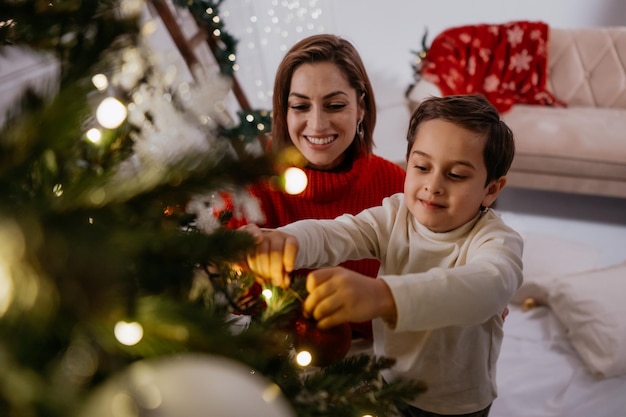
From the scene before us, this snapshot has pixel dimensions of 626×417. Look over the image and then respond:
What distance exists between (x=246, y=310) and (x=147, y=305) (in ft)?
0.71

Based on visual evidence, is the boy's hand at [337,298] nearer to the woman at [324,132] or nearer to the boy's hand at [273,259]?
the boy's hand at [273,259]

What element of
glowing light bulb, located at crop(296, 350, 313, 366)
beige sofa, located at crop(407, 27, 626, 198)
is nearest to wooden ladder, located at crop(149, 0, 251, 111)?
beige sofa, located at crop(407, 27, 626, 198)

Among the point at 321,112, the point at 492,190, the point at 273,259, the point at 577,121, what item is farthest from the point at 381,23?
the point at 273,259

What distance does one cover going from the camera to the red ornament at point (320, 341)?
0.58 m

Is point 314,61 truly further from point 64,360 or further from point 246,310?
point 64,360

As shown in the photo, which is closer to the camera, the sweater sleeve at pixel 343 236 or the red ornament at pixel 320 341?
the red ornament at pixel 320 341

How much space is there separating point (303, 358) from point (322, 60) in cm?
74

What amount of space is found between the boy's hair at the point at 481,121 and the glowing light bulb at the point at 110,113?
0.42 meters

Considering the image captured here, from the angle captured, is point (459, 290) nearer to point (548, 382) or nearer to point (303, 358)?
point (303, 358)

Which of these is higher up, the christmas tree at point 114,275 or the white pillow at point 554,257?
the christmas tree at point 114,275

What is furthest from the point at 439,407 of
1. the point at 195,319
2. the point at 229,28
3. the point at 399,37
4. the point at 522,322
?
the point at 399,37

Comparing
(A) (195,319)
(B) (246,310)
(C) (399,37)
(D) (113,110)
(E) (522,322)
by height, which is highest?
(D) (113,110)

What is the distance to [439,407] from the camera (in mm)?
797

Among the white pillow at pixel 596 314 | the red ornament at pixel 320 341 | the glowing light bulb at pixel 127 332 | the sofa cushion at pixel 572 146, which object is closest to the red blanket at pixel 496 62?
the sofa cushion at pixel 572 146
